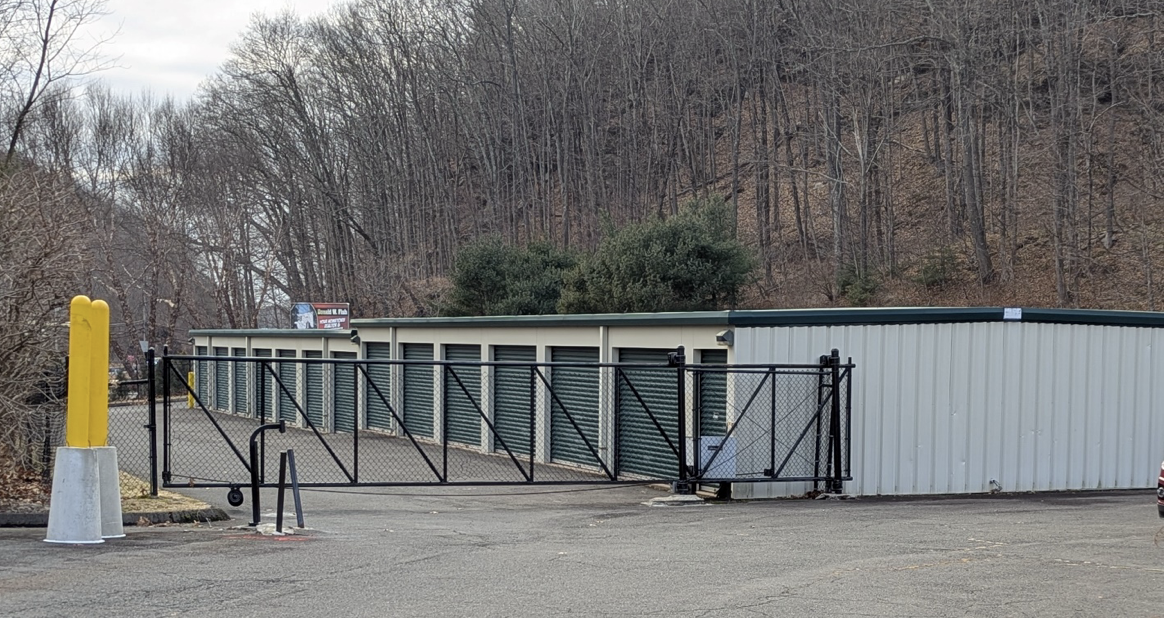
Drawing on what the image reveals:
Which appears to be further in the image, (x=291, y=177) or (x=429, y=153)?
(x=291, y=177)

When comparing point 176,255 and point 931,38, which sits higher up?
point 931,38

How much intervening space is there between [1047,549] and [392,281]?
49599mm

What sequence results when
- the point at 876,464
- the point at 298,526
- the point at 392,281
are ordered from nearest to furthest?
the point at 298,526
the point at 876,464
the point at 392,281

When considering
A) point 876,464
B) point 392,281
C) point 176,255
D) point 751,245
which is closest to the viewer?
point 876,464

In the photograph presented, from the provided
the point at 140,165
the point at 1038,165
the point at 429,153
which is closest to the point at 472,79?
the point at 429,153

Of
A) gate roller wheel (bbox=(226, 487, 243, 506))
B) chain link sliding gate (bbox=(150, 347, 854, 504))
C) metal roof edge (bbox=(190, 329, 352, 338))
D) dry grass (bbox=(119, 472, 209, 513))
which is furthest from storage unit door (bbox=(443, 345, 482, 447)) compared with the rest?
gate roller wheel (bbox=(226, 487, 243, 506))

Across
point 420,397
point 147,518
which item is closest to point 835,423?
point 147,518

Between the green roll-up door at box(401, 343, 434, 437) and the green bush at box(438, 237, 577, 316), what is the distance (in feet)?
46.1

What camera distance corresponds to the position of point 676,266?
121 feet

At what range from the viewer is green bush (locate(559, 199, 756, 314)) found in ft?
121

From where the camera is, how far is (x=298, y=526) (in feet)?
42.1

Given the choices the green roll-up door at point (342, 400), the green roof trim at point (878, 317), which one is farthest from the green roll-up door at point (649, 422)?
the green roll-up door at point (342, 400)

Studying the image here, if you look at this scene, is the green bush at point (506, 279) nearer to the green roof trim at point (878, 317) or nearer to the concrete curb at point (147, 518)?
the green roof trim at point (878, 317)

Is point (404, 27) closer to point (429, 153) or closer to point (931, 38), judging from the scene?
point (429, 153)
